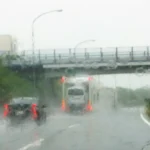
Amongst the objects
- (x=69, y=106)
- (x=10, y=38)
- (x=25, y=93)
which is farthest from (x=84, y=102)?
(x=10, y=38)

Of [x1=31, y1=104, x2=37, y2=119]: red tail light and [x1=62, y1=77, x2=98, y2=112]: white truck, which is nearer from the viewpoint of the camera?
[x1=31, y1=104, x2=37, y2=119]: red tail light

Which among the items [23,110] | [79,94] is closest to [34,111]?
[23,110]

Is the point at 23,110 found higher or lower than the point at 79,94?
higher

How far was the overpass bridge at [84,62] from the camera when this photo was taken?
214 feet

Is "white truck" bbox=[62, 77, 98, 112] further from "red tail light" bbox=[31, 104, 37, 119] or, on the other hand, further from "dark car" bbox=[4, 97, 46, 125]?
"red tail light" bbox=[31, 104, 37, 119]

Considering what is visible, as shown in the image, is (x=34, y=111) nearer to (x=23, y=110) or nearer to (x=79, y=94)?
(x=23, y=110)

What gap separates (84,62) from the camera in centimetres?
6638

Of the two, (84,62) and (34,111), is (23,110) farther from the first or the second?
(84,62)

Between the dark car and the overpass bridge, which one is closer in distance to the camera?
the dark car

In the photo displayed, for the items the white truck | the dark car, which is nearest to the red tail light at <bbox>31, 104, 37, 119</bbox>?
the dark car

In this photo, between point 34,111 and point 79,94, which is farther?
point 79,94

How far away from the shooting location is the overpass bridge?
6531 cm

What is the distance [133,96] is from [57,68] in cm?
3147

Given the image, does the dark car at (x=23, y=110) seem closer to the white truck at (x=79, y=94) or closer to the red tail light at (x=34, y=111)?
the red tail light at (x=34, y=111)
